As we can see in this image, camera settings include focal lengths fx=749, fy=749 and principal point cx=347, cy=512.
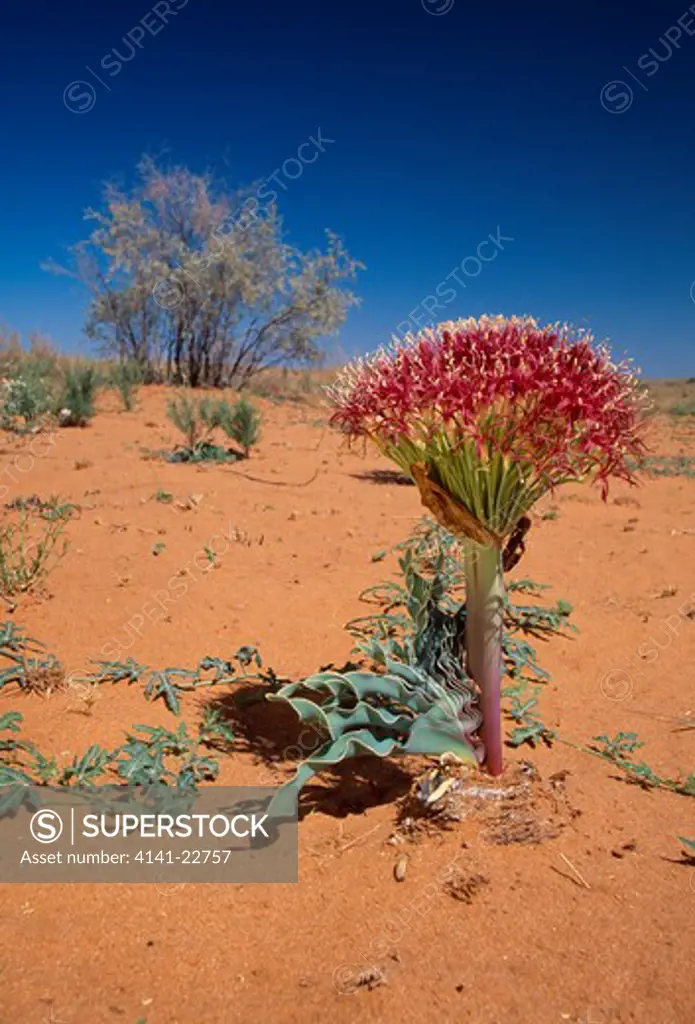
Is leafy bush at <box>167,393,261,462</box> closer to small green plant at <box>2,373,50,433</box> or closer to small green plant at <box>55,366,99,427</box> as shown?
small green plant at <box>55,366,99,427</box>

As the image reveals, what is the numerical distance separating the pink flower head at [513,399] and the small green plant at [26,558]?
7.83 feet

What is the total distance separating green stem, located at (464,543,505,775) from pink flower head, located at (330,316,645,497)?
373mm

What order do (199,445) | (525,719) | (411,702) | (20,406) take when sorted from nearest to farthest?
(411,702), (525,719), (199,445), (20,406)

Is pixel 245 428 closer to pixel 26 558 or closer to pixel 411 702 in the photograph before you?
pixel 26 558

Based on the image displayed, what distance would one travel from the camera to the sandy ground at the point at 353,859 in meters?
1.81

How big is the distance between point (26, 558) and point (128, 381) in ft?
40.7

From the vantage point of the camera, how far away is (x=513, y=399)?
6.95 ft

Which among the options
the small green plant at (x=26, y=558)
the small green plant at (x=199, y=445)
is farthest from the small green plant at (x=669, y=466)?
the small green plant at (x=26, y=558)

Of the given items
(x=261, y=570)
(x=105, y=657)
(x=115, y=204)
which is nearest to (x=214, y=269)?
(x=115, y=204)

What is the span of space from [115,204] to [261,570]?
18.9 meters

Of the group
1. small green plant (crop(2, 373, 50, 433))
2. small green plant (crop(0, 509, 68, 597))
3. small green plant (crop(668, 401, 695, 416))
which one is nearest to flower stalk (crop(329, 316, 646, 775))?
small green plant (crop(0, 509, 68, 597))

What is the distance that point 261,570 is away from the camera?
489cm

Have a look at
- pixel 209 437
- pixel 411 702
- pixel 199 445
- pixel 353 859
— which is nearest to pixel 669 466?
pixel 209 437

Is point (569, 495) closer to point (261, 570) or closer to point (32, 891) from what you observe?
point (261, 570)
